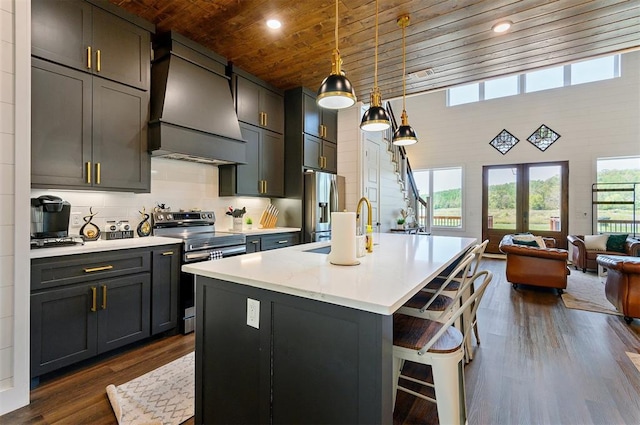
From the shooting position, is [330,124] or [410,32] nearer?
[410,32]

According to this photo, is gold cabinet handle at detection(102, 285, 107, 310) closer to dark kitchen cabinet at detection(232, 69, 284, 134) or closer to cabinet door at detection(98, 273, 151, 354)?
cabinet door at detection(98, 273, 151, 354)

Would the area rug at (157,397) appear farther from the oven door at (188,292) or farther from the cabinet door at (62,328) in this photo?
the oven door at (188,292)

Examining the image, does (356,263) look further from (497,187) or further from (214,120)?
(497,187)

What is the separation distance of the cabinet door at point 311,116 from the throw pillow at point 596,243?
18.5 feet

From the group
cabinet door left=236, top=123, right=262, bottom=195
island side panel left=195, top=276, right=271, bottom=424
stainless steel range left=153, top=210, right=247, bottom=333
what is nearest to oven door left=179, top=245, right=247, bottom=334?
stainless steel range left=153, top=210, right=247, bottom=333

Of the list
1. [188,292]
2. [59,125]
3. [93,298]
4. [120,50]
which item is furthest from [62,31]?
[188,292]

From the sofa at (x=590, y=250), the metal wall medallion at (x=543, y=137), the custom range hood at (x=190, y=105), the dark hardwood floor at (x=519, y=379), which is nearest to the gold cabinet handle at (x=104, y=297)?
the dark hardwood floor at (x=519, y=379)

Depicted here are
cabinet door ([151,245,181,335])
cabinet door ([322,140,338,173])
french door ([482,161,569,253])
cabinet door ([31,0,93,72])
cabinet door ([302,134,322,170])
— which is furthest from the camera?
french door ([482,161,569,253])

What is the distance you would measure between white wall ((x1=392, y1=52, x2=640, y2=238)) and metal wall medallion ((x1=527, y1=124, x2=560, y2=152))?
0.08 m

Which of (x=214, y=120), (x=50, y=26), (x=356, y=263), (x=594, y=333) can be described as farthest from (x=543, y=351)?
(x=50, y=26)

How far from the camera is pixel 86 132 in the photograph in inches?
97.7

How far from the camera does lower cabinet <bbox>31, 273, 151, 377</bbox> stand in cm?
202

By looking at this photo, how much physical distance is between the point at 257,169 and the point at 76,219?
2060 mm

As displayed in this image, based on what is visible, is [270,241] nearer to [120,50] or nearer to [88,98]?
[88,98]
